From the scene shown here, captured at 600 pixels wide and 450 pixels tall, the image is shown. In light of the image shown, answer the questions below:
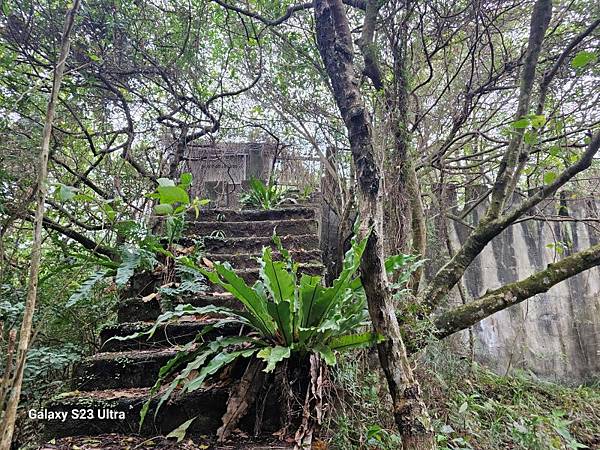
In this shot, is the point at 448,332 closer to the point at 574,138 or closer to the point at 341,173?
the point at 341,173

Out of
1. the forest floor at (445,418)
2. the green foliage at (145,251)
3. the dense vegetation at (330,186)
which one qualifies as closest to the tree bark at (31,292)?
the dense vegetation at (330,186)

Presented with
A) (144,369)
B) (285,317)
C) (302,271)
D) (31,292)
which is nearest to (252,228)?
(302,271)

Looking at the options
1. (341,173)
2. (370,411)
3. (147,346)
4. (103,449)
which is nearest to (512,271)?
(341,173)

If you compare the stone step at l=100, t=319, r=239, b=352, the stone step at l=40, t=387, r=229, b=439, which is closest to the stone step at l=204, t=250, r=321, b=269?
the stone step at l=100, t=319, r=239, b=352

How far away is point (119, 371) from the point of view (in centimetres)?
179

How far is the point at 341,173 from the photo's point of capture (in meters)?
3.70

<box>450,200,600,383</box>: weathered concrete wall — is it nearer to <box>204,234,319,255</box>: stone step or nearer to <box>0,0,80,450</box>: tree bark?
<box>204,234,319,255</box>: stone step

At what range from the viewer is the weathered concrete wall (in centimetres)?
370

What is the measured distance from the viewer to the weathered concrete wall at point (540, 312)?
3695mm

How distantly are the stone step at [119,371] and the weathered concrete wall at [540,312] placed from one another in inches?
118

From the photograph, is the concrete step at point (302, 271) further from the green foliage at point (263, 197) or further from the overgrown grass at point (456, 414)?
the green foliage at point (263, 197)

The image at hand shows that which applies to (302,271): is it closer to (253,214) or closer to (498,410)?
(253,214)

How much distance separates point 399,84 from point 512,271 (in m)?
2.70

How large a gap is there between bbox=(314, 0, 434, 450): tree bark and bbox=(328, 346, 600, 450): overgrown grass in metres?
0.59
